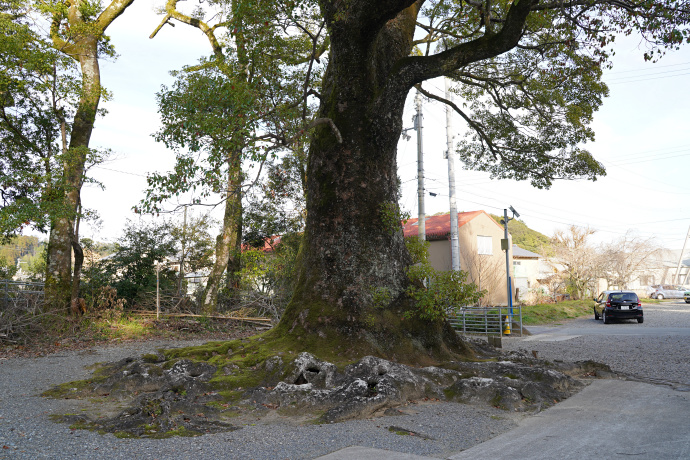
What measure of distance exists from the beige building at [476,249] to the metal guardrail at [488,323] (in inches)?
356

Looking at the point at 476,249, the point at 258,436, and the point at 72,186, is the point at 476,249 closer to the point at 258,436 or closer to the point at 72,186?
the point at 72,186

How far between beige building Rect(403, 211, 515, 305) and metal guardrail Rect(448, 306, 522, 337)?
29.7 feet

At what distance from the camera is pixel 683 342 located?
1298 centimetres

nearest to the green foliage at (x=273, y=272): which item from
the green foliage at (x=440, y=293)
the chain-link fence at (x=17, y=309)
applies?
the chain-link fence at (x=17, y=309)

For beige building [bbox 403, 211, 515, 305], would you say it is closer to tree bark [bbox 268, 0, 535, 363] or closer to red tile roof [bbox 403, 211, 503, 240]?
red tile roof [bbox 403, 211, 503, 240]

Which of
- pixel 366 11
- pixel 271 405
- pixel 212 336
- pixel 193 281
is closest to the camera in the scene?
pixel 271 405

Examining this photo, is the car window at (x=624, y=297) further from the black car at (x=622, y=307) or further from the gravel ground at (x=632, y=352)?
the gravel ground at (x=632, y=352)

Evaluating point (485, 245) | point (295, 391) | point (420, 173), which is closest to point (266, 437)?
point (295, 391)

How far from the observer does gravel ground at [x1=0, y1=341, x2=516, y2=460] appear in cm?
428

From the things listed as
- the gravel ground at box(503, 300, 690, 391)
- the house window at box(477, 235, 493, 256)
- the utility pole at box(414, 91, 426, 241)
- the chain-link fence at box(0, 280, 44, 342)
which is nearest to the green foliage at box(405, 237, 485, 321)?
the gravel ground at box(503, 300, 690, 391)

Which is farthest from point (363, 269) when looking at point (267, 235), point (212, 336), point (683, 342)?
point (267, 235)

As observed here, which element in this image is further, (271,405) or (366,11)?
(366,11)

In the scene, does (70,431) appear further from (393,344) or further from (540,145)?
(540,145)

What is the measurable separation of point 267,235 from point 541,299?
20798 millimetres
